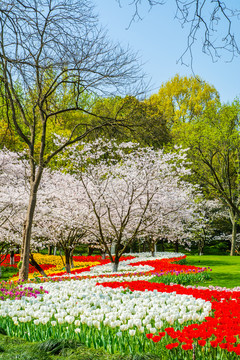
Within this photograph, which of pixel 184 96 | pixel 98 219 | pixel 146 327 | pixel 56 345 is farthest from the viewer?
pixel 184 96

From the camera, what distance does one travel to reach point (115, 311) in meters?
4.86

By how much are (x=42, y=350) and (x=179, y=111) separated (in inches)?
1267

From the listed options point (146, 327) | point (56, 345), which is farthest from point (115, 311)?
point (56, 345)

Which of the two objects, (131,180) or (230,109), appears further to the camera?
(230,109)

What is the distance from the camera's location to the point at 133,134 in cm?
1120

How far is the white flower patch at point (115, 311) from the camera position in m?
4.21

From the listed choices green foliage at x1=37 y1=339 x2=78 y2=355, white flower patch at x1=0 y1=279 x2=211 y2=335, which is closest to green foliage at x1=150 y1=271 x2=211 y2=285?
white flower patch at x1=0 y1=279 x2=211 y2=335

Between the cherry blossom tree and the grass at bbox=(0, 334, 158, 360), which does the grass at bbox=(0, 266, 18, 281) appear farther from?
the grass at bbox=(0, 334, 158, 360)

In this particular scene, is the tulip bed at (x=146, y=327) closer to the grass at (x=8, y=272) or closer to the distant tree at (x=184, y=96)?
the grass at (x=8, y=272)

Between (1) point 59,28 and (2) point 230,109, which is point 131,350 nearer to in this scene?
(1) point 59,28

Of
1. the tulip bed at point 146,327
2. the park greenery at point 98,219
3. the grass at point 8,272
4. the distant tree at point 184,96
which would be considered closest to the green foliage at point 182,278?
the park greenery at point 98,219

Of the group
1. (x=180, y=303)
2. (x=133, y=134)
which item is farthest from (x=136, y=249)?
(x=180, y=303)

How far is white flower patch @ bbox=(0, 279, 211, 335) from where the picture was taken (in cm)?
421

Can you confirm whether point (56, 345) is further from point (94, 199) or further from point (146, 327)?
point (94, 199)
